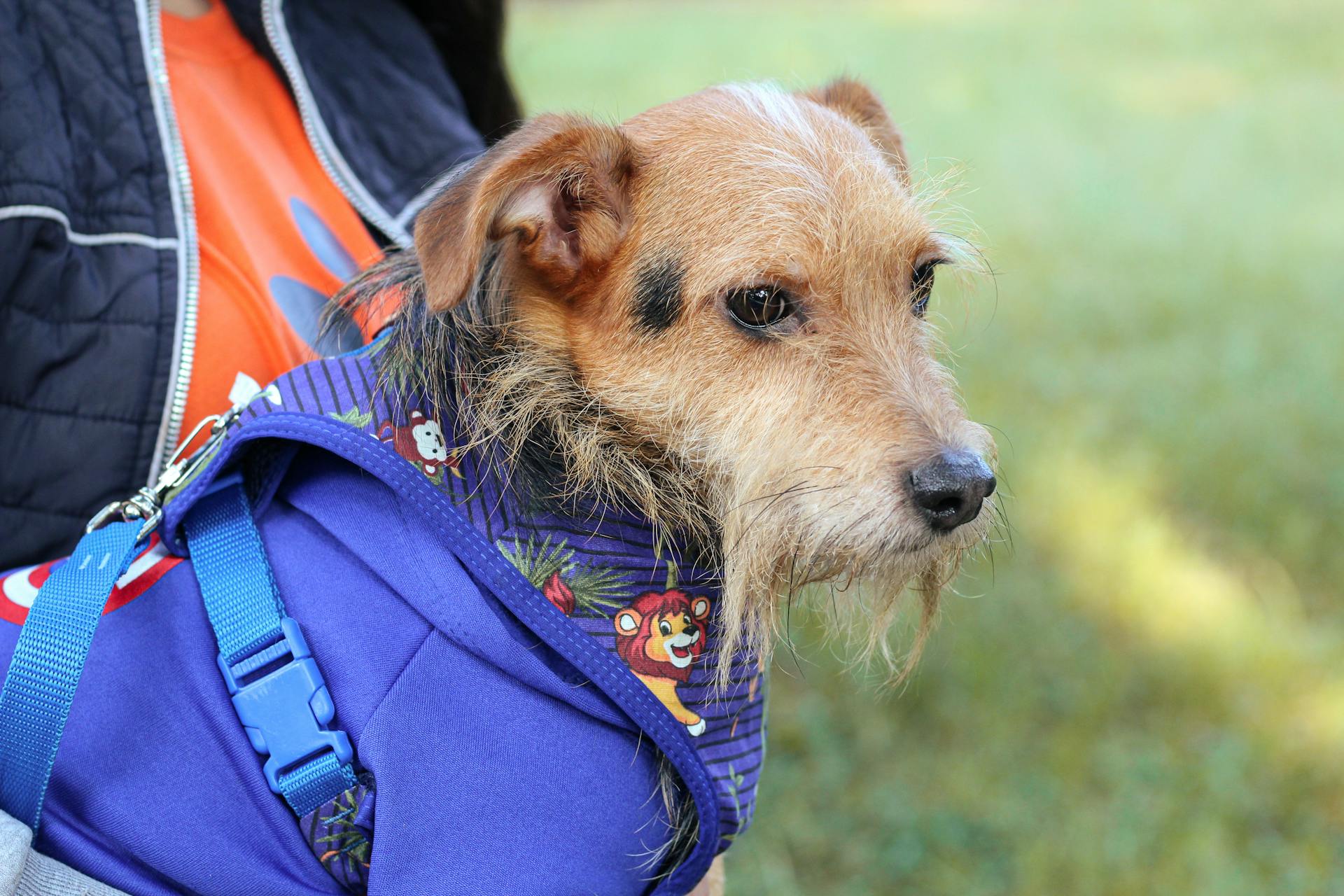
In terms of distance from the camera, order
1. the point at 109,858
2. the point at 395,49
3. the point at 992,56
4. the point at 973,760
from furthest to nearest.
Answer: the point at 992,56 < the point at 973,760 < the point at 395,49 < the point at 109,858

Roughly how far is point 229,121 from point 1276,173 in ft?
30.9

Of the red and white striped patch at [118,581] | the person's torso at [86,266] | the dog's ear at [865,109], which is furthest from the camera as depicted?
the dog's ear at [865,109]

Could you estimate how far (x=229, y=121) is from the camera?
8.41ft

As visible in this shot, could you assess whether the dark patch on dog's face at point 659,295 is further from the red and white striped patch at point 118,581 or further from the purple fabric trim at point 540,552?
the red and white striped patch at point 118,581

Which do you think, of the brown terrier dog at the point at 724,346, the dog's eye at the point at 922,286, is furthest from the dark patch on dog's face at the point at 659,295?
the dog's eye at the point at 922,286

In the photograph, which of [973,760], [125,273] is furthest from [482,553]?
[973,760]

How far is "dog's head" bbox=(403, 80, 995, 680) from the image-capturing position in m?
1.87

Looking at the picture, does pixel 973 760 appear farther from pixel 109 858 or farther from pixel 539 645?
pixel 109 858

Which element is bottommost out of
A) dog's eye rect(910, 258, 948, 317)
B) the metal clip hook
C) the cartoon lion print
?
the cartoon lion print

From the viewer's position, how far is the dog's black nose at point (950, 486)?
1.79 metres

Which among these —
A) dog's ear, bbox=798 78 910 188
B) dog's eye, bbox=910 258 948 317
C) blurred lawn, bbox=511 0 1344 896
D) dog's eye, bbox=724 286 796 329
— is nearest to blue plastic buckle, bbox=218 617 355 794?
dog's eye, bbox=724 286 796 329

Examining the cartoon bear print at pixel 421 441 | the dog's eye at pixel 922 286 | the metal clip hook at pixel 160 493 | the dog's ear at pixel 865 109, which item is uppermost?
the dog's ear at pixel 865 109

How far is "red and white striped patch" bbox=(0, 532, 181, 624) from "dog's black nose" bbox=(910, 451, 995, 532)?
4.16 ft

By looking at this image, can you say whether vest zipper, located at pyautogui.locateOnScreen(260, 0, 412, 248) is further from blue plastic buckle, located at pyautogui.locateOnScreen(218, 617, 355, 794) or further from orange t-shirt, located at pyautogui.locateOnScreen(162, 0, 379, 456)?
blue plastic buckle, located at pyautogui.locateOnScreen(218, 617, 355, 794)
